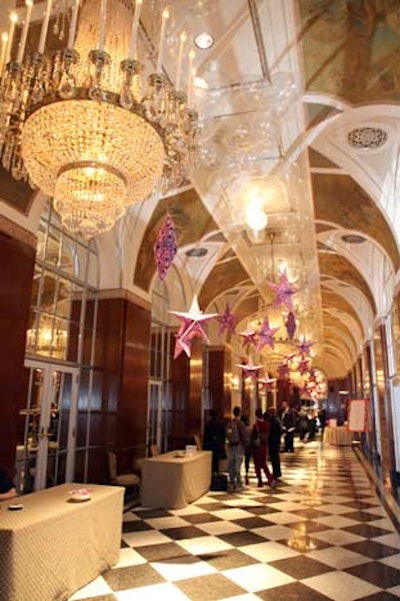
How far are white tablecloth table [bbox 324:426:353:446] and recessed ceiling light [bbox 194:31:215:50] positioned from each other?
18831mm

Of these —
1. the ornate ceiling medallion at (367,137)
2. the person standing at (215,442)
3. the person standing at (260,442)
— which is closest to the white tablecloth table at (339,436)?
the person standing at (215,442)

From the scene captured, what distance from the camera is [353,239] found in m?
10.9

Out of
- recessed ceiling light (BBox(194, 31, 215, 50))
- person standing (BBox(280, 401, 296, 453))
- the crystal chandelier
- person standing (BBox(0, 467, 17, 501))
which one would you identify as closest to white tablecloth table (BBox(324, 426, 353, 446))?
person standing (BBox(280, 401, 296, 453))

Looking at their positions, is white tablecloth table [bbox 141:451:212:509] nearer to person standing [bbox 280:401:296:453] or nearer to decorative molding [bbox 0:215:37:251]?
decorative molding [bbox 0:215:37:251]

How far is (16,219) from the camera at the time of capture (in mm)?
5457

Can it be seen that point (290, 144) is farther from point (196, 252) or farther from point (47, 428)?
point (47, 428)

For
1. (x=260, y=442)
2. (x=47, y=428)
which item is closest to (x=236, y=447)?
(x=260, y=442)

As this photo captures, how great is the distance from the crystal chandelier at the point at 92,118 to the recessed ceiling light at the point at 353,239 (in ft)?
25.4

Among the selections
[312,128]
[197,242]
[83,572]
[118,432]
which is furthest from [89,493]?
[197,242]

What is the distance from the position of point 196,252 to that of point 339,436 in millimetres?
13361

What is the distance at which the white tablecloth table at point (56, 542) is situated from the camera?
118 inches

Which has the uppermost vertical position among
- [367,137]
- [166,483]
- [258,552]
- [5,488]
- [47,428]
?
[367,137]

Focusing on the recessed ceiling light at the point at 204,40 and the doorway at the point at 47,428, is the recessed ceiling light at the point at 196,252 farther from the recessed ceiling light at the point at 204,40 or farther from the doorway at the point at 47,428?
the recessed ceiling light at the point at 204,40

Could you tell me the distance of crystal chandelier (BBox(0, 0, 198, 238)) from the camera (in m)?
2.92
